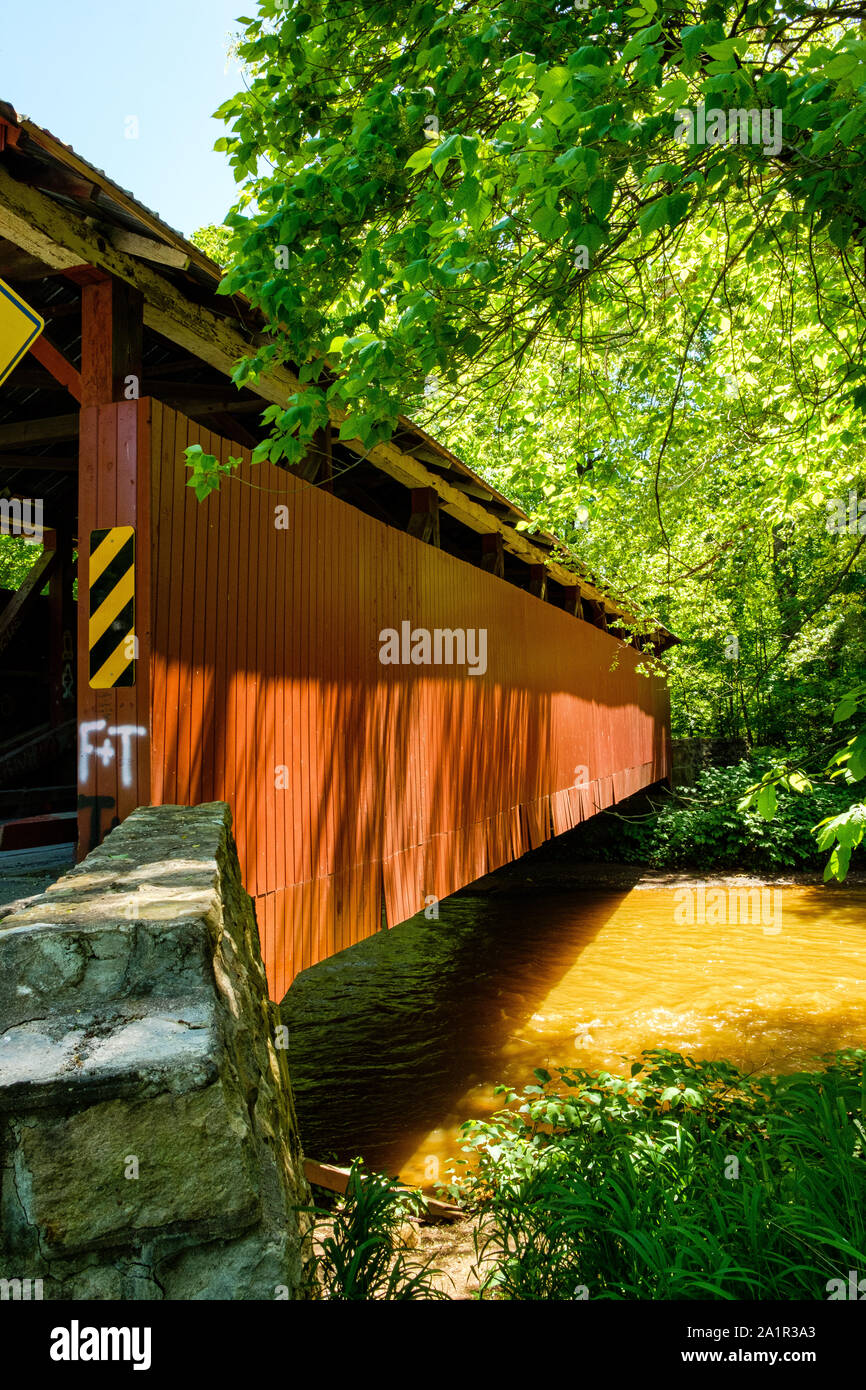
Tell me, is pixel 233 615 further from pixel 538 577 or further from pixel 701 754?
pixel 701 754

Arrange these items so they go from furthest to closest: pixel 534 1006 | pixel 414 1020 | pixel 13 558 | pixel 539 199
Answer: pixel 13 558
pixel 534 1006
pixel 414 1020
pixel 539 199

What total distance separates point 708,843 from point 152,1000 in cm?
1653

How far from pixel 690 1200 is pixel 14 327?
3.37m

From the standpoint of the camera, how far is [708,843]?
16.6 metres

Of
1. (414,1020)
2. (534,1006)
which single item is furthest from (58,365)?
(534,1006)

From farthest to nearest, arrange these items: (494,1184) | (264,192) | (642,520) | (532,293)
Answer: (642,520), (494,1184), (532,293), (264,192)

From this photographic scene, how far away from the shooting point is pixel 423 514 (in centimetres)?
595

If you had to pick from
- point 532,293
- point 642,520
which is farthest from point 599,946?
point 532,293

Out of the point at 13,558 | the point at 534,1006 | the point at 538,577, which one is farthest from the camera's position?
the point at 13,558

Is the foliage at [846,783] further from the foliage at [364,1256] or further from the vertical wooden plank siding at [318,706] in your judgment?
the vertical wooden plank siding at [318,706]
